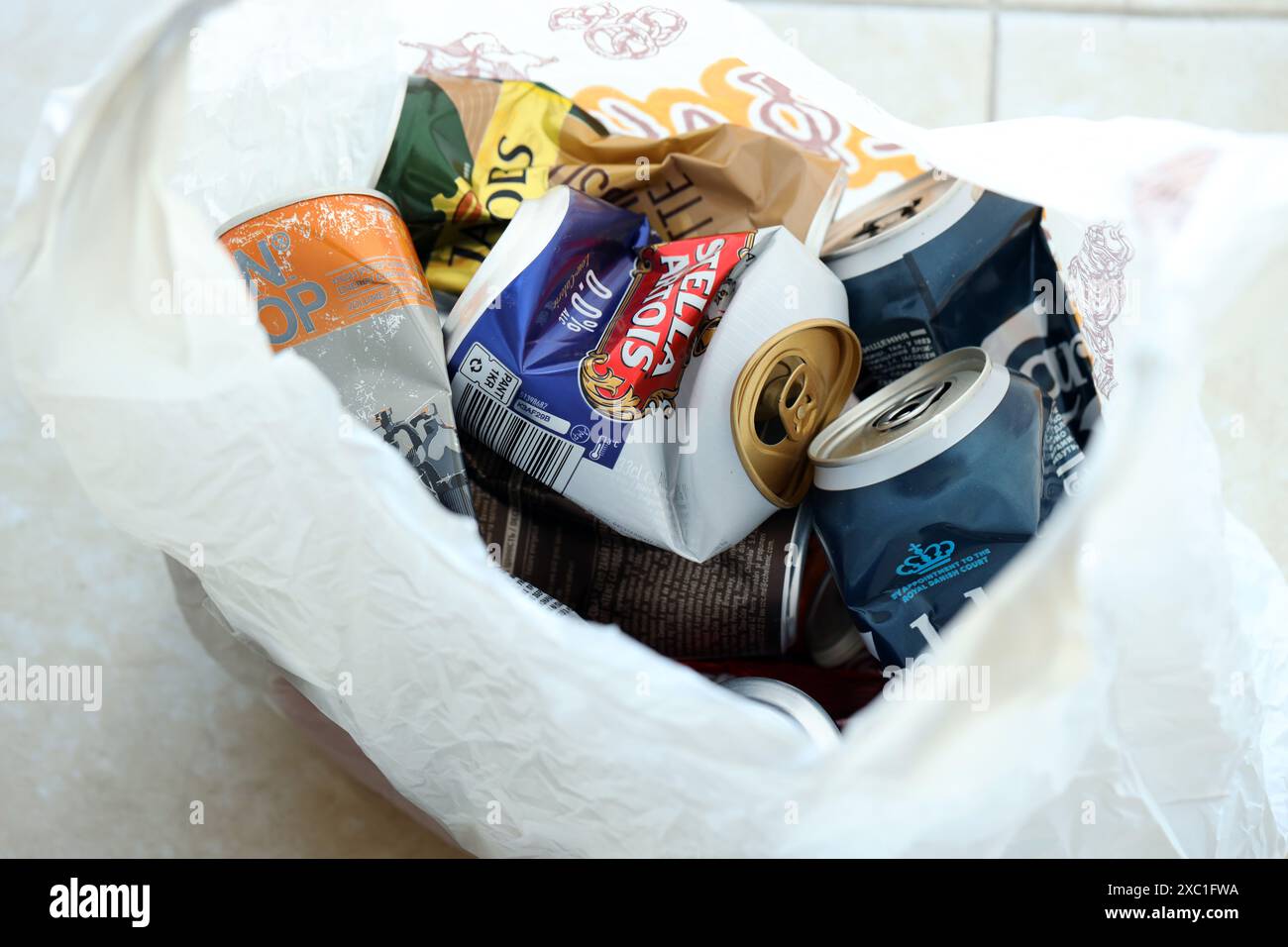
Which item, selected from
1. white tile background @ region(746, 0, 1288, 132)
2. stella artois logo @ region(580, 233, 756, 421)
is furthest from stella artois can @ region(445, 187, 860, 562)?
white tile background @ region(746, 0, 1288, 132)

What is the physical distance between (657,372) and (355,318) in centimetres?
13

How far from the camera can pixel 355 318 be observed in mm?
439

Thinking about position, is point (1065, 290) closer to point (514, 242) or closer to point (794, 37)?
point (514, 242)

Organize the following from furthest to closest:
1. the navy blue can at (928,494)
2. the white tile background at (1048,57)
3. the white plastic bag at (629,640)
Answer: the white tile background at (1048,57) → the navy blue can at (928,494) → the white plastic bag at (629,640)

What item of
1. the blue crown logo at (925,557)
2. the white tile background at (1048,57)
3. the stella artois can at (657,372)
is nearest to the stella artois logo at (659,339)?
the stella artois can at (657,372)

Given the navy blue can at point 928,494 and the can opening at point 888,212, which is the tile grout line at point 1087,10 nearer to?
the can opening at point 888,212

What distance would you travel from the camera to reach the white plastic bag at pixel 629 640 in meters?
0.32

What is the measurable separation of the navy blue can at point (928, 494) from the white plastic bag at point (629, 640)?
37 mm

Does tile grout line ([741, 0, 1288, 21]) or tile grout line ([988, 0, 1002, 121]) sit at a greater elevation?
tile grout line ([741, 0, 1288, 21])

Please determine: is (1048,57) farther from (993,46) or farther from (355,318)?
(355,318)

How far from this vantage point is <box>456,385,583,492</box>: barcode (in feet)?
1.50

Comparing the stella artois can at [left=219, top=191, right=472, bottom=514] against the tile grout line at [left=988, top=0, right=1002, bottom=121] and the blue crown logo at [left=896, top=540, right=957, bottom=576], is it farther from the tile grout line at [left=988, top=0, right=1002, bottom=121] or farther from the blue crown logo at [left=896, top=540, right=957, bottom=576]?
the tile grout line at [left=988, top=0, right=1002, bottom=121]

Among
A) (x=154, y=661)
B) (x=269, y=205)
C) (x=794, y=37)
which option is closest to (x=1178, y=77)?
(x=794, y=37)

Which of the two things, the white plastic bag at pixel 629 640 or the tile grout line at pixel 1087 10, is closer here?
the white plastic bag at pixel 629 640
